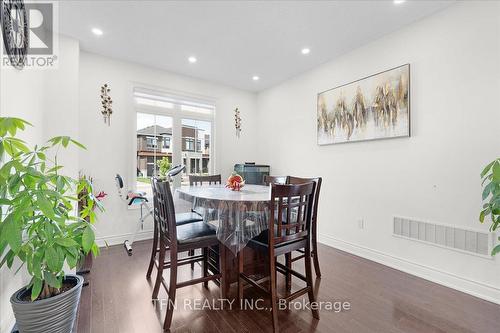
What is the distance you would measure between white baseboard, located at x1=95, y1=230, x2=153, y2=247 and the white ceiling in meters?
2.67

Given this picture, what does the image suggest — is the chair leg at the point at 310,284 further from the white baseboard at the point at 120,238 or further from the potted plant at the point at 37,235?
the white baseboard at the point at 120,238

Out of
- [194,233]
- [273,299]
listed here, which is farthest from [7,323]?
[273,299]

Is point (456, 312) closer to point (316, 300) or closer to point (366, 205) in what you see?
point (316, 300)

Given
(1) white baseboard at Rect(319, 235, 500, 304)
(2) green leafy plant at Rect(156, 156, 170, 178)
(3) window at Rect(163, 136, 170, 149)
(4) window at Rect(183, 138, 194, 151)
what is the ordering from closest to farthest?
(1) white baseboard at Rect(319, 235, 500, 304)
(2) green leafy plant at Rect(156, 156, 170, 178)
(3) window at Rect(163, 136, 170, 149)
(4) window at Rect(183, 138, 194, 151)

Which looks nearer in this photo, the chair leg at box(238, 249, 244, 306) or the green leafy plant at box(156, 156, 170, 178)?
the chair leg at box(238, 249, 244, 306)

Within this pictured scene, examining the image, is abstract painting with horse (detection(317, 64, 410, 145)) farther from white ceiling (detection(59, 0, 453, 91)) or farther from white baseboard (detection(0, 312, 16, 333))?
white baseboard (detection(0, 312, 16, 333))

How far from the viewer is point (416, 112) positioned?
2.56 metres

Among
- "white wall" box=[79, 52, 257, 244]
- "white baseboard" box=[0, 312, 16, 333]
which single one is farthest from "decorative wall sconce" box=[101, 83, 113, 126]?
"white baseboard" box=[0, 312, 16, 333]

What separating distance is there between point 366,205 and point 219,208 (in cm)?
214

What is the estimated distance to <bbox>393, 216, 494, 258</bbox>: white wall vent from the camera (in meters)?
2.10

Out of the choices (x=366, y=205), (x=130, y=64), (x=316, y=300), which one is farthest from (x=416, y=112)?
(x=130, y=64)

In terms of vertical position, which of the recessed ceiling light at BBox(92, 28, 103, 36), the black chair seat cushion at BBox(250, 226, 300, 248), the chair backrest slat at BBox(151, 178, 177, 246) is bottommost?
the black chair seat cushion at BBox(250, 226, 300, 248)

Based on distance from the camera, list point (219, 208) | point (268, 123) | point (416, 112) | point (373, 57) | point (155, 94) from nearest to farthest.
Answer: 1. point (219, 208)
2. point (416, 112)
3. point (373, 57)
4. point (155, 94)
5. point (268, 123)

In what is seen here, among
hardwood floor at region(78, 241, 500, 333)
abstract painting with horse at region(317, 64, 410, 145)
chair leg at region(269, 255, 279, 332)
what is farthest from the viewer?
abstract painting with horse at region(317, 64, 410, 145)
